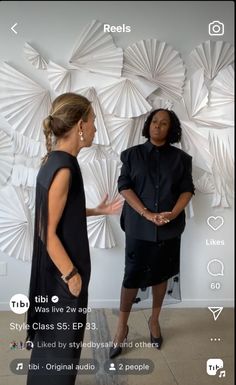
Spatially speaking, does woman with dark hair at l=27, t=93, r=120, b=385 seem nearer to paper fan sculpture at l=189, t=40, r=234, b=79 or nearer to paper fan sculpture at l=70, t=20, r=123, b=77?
paper fan sculpture at l=70, t=20, r=123, b=77

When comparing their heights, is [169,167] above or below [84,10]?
below

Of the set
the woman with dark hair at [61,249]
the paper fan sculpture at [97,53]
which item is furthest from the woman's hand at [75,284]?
the paper fan sculpture at [97,53]

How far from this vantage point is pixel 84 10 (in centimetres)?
65

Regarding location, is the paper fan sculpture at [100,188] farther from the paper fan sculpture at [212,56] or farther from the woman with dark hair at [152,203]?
the paper fan sculpture at [212,56]

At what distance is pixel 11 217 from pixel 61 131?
0.21m

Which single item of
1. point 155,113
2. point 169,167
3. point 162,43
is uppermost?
point 162,43

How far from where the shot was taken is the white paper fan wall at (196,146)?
0.71m

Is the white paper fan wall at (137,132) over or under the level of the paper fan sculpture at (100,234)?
over

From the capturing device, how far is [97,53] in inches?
26.9

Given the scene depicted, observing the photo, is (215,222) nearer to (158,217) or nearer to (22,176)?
(158,217)

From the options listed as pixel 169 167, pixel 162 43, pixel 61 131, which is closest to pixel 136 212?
pixel 169 167

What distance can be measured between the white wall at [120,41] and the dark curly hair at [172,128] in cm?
12

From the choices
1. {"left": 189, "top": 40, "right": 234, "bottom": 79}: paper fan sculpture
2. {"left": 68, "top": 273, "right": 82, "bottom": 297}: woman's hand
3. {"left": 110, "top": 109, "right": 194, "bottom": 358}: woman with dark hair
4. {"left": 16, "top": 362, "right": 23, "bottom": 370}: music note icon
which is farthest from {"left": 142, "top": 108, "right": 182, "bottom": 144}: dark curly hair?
{"left": 16, "top": 362, "right": 23, "bottom": 370}: music note icon

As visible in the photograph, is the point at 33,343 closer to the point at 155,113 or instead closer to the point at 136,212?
the point at 136,212
